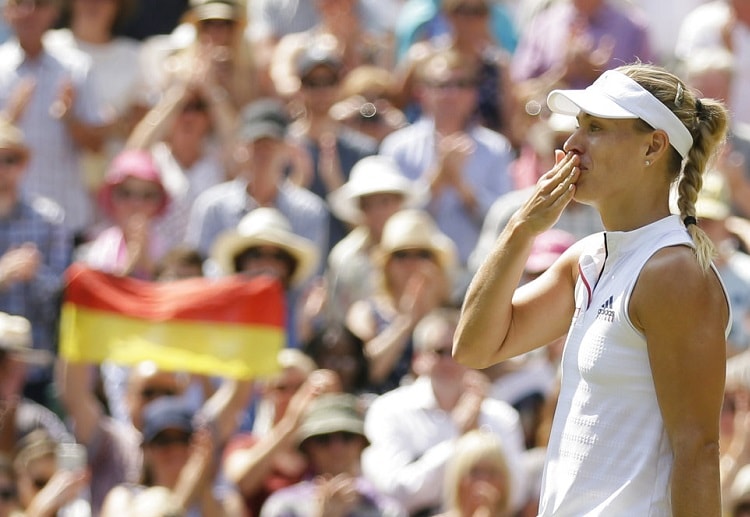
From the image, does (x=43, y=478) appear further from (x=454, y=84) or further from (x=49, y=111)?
(x=454, y=84)

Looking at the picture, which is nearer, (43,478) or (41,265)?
(43,478)

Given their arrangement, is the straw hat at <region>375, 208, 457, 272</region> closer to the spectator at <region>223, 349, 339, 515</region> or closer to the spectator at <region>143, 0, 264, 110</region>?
the spectator at <region>223, 349, 339, 515</region>

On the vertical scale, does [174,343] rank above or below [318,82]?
below

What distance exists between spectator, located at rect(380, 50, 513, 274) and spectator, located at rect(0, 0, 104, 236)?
1744 mm

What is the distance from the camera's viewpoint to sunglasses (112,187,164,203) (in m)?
8.77

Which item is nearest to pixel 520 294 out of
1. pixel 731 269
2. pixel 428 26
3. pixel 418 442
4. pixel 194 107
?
pixel 418 442

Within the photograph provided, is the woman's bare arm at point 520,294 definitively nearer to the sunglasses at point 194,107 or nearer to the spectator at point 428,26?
the sunglasses at point 194,107

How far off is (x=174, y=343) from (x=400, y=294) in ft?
3.90

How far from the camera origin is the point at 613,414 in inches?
142

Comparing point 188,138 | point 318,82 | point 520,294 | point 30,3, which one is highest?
point 520,294

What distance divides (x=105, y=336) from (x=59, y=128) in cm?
210

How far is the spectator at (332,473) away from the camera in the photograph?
6.83 meters

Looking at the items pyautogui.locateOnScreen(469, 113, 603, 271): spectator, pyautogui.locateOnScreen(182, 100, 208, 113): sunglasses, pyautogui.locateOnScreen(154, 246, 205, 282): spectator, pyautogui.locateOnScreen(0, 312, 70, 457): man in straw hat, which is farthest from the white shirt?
pyautogui.locateOnScreen(182, 100, 208, 113): sunglasses

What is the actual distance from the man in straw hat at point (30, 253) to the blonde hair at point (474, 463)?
2.35 metres
